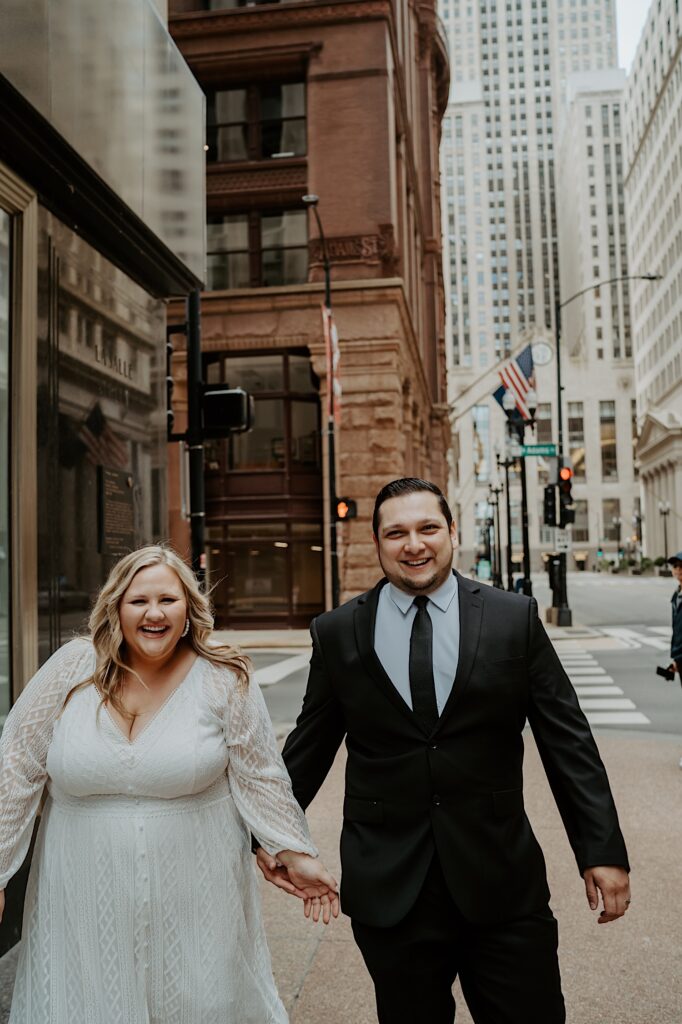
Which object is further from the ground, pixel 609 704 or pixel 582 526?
pixel 582 526

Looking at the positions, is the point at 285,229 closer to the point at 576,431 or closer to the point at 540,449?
the point at 540,449

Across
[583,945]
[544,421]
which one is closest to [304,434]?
[583,945]

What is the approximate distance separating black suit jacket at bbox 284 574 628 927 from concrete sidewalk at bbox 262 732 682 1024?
5.39 ft

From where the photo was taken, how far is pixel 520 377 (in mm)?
27438

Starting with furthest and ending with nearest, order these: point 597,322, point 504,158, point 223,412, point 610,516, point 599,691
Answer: point 504,158
point 597,322
point 610,516
point 599,691
point 223,412

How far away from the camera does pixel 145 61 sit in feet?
24.9

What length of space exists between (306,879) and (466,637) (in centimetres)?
89

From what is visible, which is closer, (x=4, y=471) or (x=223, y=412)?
(x=4, y=471)

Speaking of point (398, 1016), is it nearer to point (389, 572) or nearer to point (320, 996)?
point (389, 572)

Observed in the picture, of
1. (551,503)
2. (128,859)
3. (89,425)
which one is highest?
(551,503)

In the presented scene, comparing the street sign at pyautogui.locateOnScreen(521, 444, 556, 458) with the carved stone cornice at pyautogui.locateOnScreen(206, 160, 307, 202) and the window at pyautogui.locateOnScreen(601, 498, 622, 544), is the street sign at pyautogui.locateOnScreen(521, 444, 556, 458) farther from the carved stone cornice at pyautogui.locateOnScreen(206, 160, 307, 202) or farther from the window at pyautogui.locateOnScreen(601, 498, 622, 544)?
the window at pyautogui.locateOnScreen(601, 498, 622, 544)

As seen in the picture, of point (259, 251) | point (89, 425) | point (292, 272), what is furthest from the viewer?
point (259, 251)

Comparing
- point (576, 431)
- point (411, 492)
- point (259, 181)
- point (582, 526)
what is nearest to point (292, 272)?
point (259, 181)

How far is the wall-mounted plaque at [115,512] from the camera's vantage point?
6.88 meters
